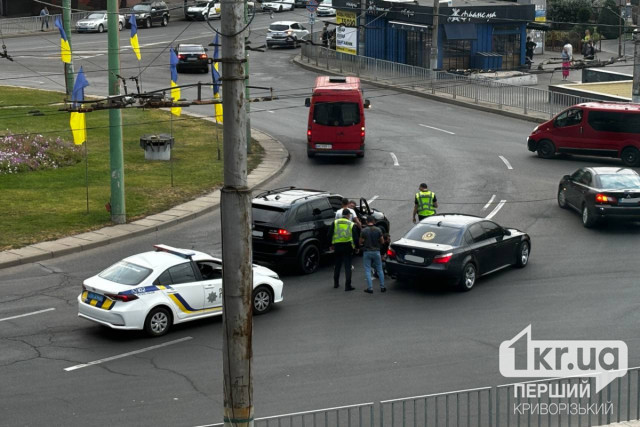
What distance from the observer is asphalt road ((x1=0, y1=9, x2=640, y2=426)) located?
1466cm

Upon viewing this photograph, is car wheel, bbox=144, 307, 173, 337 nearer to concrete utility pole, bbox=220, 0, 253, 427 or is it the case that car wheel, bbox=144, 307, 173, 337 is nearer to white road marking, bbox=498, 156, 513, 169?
concrete utility pole, bbox=220, 0, 253, 427

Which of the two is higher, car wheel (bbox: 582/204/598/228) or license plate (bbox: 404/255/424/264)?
license plate (bbox: 404/255/424/264)

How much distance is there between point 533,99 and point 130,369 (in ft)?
108

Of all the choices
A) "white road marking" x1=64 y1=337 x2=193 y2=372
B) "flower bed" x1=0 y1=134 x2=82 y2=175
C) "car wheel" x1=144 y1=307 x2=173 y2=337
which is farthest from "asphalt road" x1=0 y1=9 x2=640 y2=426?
"flower bed" x1=0 y1=134 x2=82 y2=175

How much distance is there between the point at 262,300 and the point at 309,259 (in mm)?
3271

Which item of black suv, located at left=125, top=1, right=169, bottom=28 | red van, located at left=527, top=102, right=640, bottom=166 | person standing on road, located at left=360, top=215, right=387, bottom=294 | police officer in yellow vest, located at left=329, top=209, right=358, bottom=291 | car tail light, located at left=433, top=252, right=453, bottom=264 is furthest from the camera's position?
black suv, located at left=125, top=1, right=169, bottom=28

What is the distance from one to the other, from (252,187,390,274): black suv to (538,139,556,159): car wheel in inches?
585

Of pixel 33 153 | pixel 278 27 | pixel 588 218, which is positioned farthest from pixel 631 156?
pixel 278 27

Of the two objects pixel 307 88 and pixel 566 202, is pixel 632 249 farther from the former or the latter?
pixel 307 88

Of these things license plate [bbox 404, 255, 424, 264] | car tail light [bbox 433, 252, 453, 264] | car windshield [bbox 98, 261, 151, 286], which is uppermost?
car windshield [bbox 98, 261, 151, 286]

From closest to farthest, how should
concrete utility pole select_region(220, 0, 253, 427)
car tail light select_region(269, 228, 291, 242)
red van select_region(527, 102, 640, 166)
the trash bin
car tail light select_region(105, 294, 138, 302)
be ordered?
concrete utility pole select_region(220, 0, 253, 427) → car tail light select_region(105, 294, 138, 302) → car tail light select_region(269, 228, 291, 242) → red van select_region(527, 102, 640, 166) → the trash bin

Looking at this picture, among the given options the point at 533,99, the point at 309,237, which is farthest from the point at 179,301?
the point at 533,99

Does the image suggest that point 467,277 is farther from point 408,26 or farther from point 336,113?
point 408,26

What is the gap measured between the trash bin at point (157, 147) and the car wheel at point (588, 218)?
1490 centimetres
